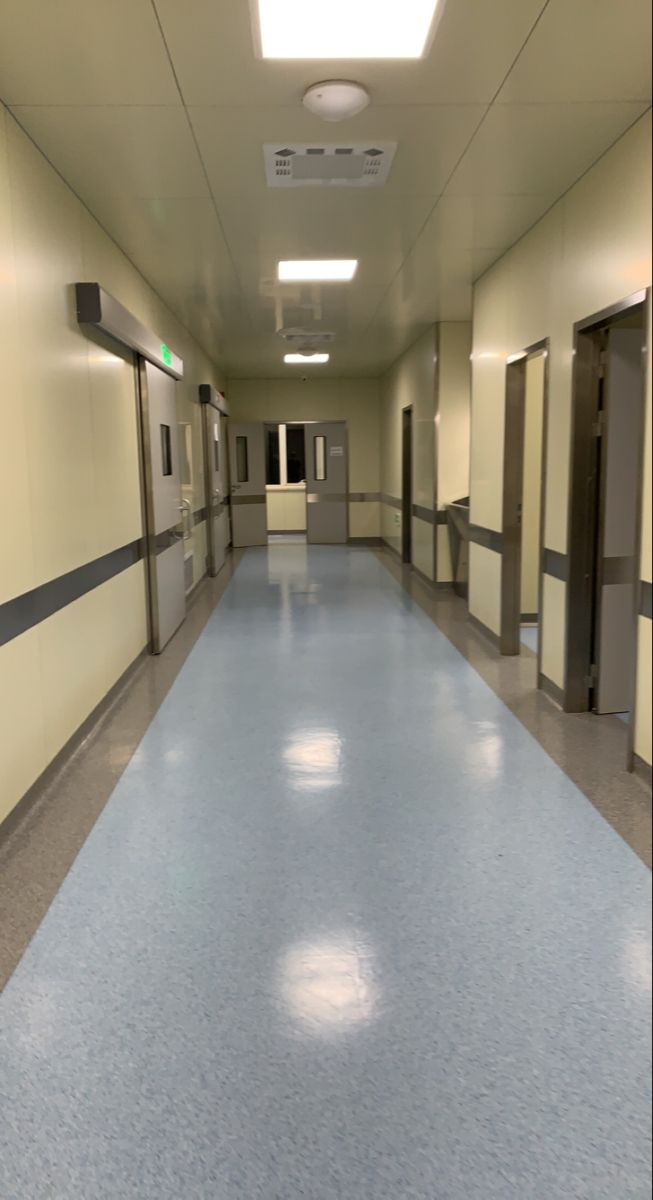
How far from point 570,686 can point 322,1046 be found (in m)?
3.11

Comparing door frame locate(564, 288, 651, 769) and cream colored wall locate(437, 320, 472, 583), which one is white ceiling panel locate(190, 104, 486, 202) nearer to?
door frame locate(564, 288, 651, 769)

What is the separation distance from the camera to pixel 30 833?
10.9 feet

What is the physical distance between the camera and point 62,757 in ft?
13.2

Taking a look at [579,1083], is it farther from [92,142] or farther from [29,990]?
[92,142]

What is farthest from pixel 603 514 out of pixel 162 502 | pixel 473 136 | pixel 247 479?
pixel 247 479

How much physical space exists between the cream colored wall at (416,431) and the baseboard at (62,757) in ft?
16.2

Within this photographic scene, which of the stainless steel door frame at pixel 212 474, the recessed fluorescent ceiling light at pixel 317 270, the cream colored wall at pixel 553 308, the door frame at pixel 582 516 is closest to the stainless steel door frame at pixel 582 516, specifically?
the door frame at pixel 582 516

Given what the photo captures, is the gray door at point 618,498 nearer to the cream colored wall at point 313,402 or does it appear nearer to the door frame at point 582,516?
the door frame at point 582,516

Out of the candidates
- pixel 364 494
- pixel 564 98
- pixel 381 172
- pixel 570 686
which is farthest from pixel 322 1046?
pixel 364 494

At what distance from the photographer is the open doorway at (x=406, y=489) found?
37.5 ft

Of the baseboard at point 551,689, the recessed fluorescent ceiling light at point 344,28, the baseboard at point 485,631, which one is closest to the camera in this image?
the recessed fluorescent ceiling light at point 344,28

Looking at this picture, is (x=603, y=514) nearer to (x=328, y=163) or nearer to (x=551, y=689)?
(x=551, y=689)

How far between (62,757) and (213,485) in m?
7.30

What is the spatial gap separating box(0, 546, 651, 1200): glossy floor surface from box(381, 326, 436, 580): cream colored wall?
578 cm
